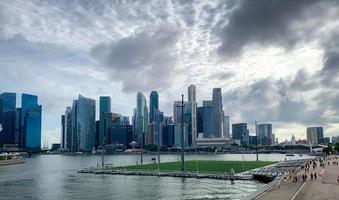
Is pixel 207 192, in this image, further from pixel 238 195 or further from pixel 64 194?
pixel 64 194

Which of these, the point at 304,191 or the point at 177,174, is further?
the point at 177,174

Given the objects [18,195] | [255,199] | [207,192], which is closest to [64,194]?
[18,195]

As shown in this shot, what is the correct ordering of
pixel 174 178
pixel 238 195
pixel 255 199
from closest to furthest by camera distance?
pixel 255 199
pixel 238 195
pixel 174 178

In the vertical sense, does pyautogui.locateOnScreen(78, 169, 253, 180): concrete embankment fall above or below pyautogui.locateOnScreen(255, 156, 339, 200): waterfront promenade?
below

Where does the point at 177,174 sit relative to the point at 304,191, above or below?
below

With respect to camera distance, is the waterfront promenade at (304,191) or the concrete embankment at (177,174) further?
the concrete embankment at (177,174)

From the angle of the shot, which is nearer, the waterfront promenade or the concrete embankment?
the waterfront promenade

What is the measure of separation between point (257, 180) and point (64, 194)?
42.9m

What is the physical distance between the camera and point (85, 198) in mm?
73562

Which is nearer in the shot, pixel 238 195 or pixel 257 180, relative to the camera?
pixel 238 195

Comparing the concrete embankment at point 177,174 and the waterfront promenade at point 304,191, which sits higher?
the waterfront promenade at point 304,191

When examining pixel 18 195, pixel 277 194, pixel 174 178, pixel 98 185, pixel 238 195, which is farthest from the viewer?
pixel 174 178

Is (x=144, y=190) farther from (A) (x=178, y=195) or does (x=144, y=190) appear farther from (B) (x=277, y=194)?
(B) (x=277, y=194)

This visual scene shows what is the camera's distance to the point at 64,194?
80375 mm
